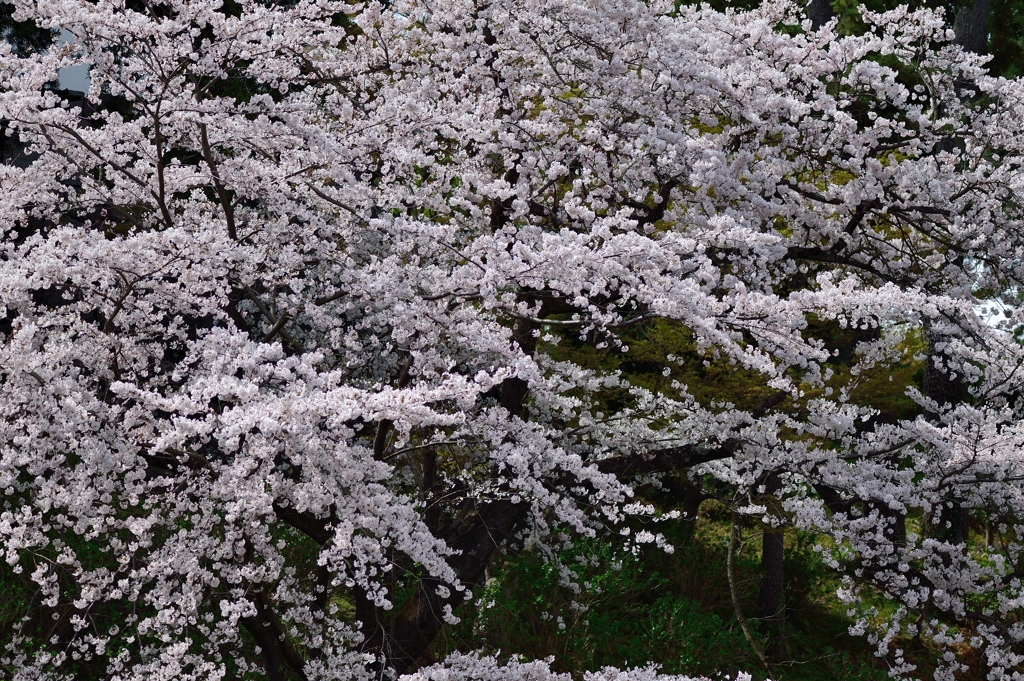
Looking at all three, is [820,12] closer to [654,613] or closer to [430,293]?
[654,613]

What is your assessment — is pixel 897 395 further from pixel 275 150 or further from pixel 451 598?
pixel 275 150

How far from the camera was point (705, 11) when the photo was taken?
8039 millimetres

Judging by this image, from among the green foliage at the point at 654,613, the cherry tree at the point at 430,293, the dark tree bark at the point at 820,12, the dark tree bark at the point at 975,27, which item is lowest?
the green foliage at the point at 654,613

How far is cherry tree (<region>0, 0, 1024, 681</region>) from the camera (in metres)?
4.79

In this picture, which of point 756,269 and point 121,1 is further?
point 756,269

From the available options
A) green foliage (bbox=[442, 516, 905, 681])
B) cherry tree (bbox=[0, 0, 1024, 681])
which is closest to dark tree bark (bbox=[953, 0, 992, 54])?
cherry tree (bbox=[0, 0, 1024, 681])

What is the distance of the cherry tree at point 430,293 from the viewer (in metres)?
4.79

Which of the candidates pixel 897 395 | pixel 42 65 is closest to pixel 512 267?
pixel 42 65

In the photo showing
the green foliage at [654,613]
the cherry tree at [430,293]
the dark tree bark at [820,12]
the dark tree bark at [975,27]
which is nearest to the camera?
the cherry tree at [430,293]

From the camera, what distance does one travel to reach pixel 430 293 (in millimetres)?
5555

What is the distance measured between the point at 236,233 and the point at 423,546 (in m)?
3.10

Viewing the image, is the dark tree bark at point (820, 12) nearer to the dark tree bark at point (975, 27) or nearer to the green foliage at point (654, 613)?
the dark tree bark at point (975, 27)

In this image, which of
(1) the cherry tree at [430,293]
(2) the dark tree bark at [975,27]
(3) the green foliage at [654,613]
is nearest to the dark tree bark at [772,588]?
(3) the green foliage at [654,613]

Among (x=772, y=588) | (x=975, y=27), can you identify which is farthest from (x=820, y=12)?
(x=772, y=588)
